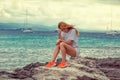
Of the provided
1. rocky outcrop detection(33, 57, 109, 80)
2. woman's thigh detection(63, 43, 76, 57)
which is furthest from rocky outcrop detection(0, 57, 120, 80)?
woman's thigh detection(63, 43, 76, 57)

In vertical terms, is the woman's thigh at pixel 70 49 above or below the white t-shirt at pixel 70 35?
below

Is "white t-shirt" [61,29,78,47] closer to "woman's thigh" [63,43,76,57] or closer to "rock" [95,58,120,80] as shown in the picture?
"woman's thigh" [63,43,76,57]

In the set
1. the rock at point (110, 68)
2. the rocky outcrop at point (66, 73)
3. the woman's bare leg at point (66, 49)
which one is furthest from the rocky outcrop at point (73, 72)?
the rock at point (110, 68)

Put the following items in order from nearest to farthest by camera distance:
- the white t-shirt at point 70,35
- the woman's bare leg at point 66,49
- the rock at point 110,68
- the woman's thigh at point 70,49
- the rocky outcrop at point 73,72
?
the rocky outcrop at point 73,72, the woman's bare leg at point 66,49, the woman's thigh at point 70,49, the white t-shirt at point 70,35, the rock at point 110,68

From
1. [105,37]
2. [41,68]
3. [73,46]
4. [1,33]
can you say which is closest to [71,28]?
[73,46]

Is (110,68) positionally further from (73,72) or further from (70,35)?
(73,72)

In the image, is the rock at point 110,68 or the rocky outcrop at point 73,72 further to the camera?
the rock at point 110,68

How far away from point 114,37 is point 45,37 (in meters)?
11.3

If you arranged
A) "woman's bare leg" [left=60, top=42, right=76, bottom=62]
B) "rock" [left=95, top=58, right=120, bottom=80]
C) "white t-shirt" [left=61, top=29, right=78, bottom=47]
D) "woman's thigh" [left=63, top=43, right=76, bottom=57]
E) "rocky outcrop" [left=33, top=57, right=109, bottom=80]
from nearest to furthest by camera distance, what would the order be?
"rocky outcrop" [left=33, top=57, right=109, bottom=80] → "woman's bare leg" [left=60, top=42, right=76, bottom=62] → "woman's thigh" [left=63, top=43, right=76, bottom=57] → "white t-shirt" [left=61, top=29, right=78, bottom=47] → "rock" [left=95, top=58, right=120, bottom=80]

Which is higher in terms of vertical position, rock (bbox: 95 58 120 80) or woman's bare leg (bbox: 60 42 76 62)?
woman's bare leg (bbox: 60 42 76 62)

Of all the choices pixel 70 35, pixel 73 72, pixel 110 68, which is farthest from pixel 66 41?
pixel 110 68

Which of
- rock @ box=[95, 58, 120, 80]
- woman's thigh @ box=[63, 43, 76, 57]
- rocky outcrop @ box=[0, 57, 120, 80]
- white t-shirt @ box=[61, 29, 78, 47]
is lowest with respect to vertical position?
rock @ box=[95, 58, 120, 80]

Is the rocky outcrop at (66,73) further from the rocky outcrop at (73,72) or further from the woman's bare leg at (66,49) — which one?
the woman's bare leg at (66,49)

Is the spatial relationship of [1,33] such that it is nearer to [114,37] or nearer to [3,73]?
[114,37]
